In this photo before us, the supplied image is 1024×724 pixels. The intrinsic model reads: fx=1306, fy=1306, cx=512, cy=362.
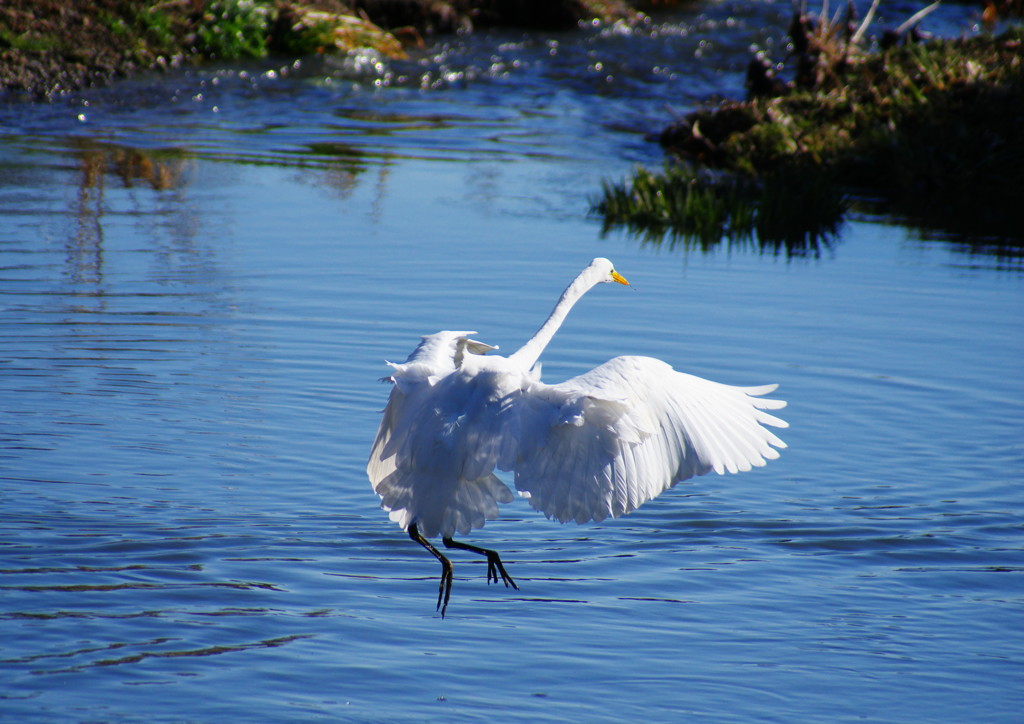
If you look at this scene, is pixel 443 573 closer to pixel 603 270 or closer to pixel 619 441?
pixel 619 441

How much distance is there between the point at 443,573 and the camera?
5922mm

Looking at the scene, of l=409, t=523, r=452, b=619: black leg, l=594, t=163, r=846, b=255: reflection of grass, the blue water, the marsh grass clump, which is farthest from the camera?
the marsh grass clump

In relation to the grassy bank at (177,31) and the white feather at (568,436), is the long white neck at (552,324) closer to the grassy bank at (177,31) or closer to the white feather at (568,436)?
the white feather at (568,436)

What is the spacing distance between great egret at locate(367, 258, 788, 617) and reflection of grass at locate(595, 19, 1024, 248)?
28.3ft

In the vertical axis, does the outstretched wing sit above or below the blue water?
above

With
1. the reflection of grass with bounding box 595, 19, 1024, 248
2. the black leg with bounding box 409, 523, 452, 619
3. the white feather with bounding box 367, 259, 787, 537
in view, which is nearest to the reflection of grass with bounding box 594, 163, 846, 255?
the reflection of grass with bounding box 595, 19, 1024, 248

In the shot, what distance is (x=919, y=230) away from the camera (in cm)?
1457

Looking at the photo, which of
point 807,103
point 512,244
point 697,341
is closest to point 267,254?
point 512,244

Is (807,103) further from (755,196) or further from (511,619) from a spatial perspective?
(511,619)

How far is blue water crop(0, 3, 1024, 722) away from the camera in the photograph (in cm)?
509

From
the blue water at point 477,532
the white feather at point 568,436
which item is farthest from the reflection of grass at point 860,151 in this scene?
the white feather at point 568,436

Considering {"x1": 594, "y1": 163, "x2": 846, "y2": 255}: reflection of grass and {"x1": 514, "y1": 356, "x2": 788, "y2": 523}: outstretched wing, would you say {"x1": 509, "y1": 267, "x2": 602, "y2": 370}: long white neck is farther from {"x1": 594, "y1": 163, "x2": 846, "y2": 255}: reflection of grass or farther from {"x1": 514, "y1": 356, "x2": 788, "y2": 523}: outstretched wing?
{"x1": 594, "y1": 163, "x2": 846, "y2": 255}: reflection of grass

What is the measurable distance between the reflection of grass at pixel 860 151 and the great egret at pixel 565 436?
8.62 metres

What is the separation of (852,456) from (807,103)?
Result: 1186cm
